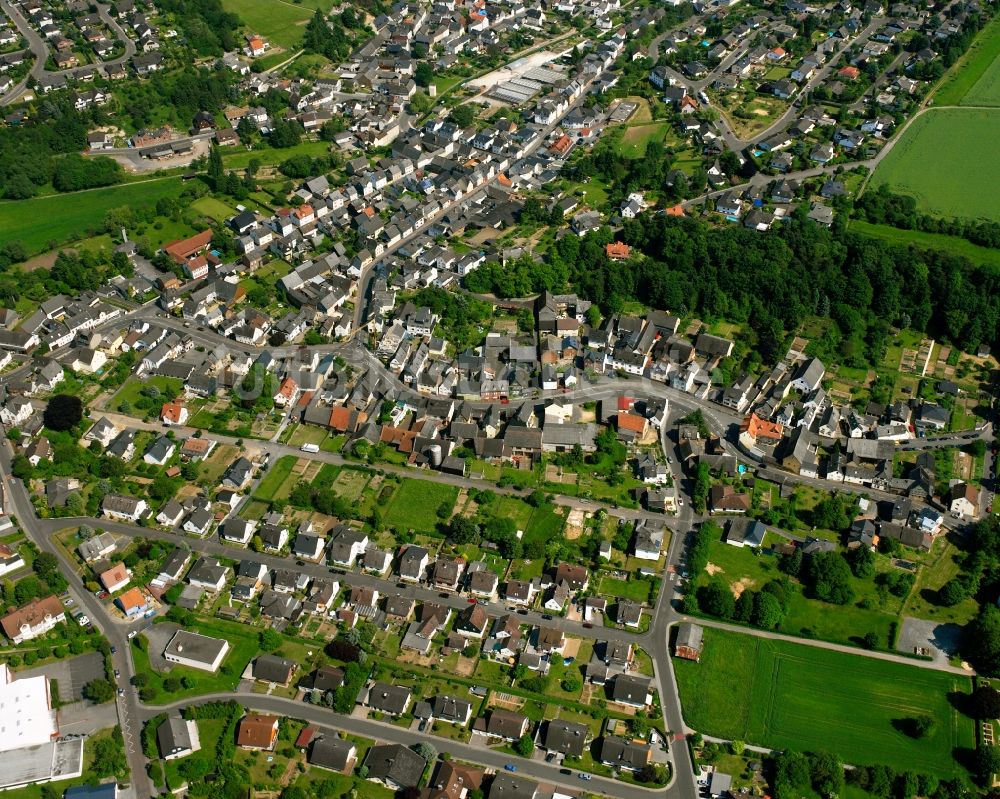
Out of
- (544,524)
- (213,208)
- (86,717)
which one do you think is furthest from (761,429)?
(213,208)

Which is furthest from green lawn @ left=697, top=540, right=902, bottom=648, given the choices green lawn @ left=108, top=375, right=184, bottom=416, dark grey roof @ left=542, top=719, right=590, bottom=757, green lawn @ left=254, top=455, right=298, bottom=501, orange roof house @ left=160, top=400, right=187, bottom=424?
green lawn @ left=108, top=375, right=184, bottom=416

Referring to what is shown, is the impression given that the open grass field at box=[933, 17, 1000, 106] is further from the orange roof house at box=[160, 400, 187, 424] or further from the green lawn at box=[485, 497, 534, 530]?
the orange roof house at box=[160, 400, 187, 424]

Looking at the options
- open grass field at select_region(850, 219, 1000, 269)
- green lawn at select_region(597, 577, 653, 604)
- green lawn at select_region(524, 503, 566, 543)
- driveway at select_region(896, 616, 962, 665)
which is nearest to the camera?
driveway at select_region(896, 616, 962, 665)

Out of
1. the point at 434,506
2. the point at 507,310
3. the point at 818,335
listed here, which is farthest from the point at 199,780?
the point at 818,335

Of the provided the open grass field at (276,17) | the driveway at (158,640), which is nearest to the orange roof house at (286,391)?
the driveway at (158,640)

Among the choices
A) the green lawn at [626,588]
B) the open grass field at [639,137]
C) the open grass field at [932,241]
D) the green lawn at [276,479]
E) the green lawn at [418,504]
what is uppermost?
the open grass field at [639,137]

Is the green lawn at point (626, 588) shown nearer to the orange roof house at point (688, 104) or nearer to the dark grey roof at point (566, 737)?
the dark grey roof at point (566, 737)

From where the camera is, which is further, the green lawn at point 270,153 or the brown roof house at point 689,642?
the green lawn at point 270,153

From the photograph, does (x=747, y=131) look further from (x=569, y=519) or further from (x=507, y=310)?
(x=569, y=519)
